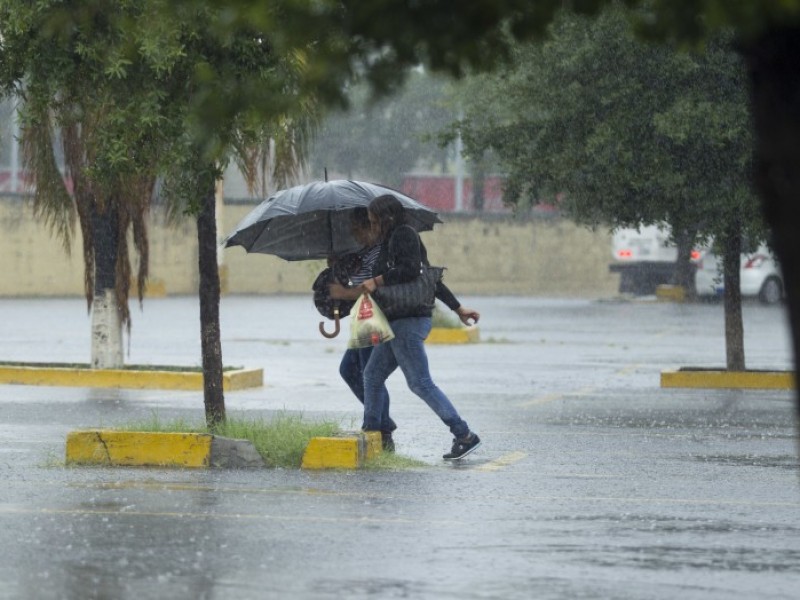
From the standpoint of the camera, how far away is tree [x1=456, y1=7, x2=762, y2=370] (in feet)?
53.5

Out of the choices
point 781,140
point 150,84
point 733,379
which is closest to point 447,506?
point 150,84

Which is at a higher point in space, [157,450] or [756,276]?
[756,276]

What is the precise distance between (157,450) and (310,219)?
241 centimetres

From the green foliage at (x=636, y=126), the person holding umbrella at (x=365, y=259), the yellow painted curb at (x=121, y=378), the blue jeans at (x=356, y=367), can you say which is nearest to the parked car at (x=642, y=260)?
the green foliage at (x=636, y=126)

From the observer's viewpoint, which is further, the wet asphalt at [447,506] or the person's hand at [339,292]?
the person's hand at [339,292]

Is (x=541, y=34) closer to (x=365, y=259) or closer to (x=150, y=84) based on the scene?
(x=150, y=84)

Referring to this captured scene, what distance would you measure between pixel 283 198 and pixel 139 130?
193 centimetres

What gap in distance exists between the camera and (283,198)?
1246 cm

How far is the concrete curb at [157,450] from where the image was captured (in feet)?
35.7

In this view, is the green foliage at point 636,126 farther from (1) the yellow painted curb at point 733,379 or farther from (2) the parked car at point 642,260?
(2) the parked car at point 642,260

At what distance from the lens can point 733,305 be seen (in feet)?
60.4

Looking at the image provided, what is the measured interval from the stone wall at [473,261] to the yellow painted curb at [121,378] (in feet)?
84.1

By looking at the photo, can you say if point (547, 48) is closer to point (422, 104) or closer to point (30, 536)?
point (30, 536)

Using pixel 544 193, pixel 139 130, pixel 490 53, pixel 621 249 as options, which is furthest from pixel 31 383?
pixel 621 249
